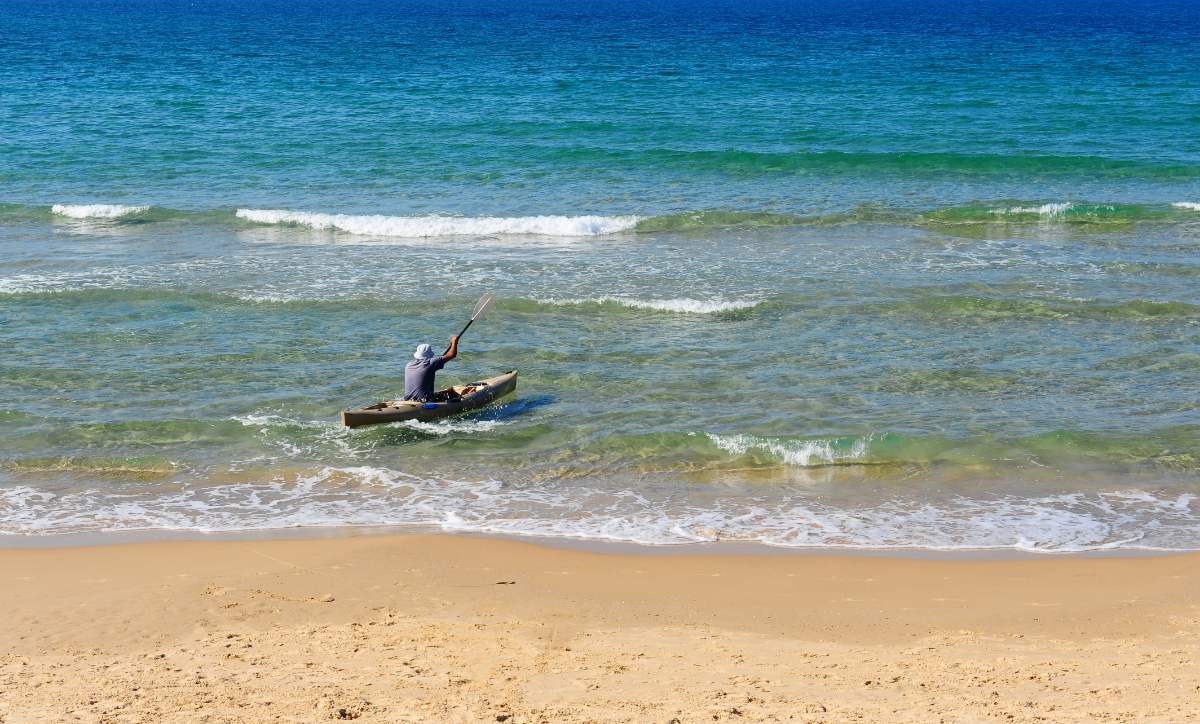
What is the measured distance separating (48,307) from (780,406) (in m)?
12.3

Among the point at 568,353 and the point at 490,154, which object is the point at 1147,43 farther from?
the point at 568,353

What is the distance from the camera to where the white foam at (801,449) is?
13398 mm

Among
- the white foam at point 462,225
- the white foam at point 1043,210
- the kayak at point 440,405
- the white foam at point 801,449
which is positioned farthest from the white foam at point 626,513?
the white foam at point 1043,210

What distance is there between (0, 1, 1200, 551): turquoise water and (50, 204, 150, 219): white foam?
0.31 m

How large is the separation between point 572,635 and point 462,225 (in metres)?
17.1

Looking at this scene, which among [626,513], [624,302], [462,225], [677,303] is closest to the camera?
[626,513]

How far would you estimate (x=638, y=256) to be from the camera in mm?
23312

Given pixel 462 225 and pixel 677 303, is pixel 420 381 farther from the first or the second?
pixel 462 225

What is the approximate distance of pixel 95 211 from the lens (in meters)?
27.1

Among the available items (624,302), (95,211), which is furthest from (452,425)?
(95,211)

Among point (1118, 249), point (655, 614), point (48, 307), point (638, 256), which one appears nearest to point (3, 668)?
point (655, 614)

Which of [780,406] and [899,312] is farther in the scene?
[899,312]

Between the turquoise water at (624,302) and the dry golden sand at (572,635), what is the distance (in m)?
0.83

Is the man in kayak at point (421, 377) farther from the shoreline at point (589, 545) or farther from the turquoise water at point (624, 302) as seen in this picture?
the shoreline at point (589, 545)
